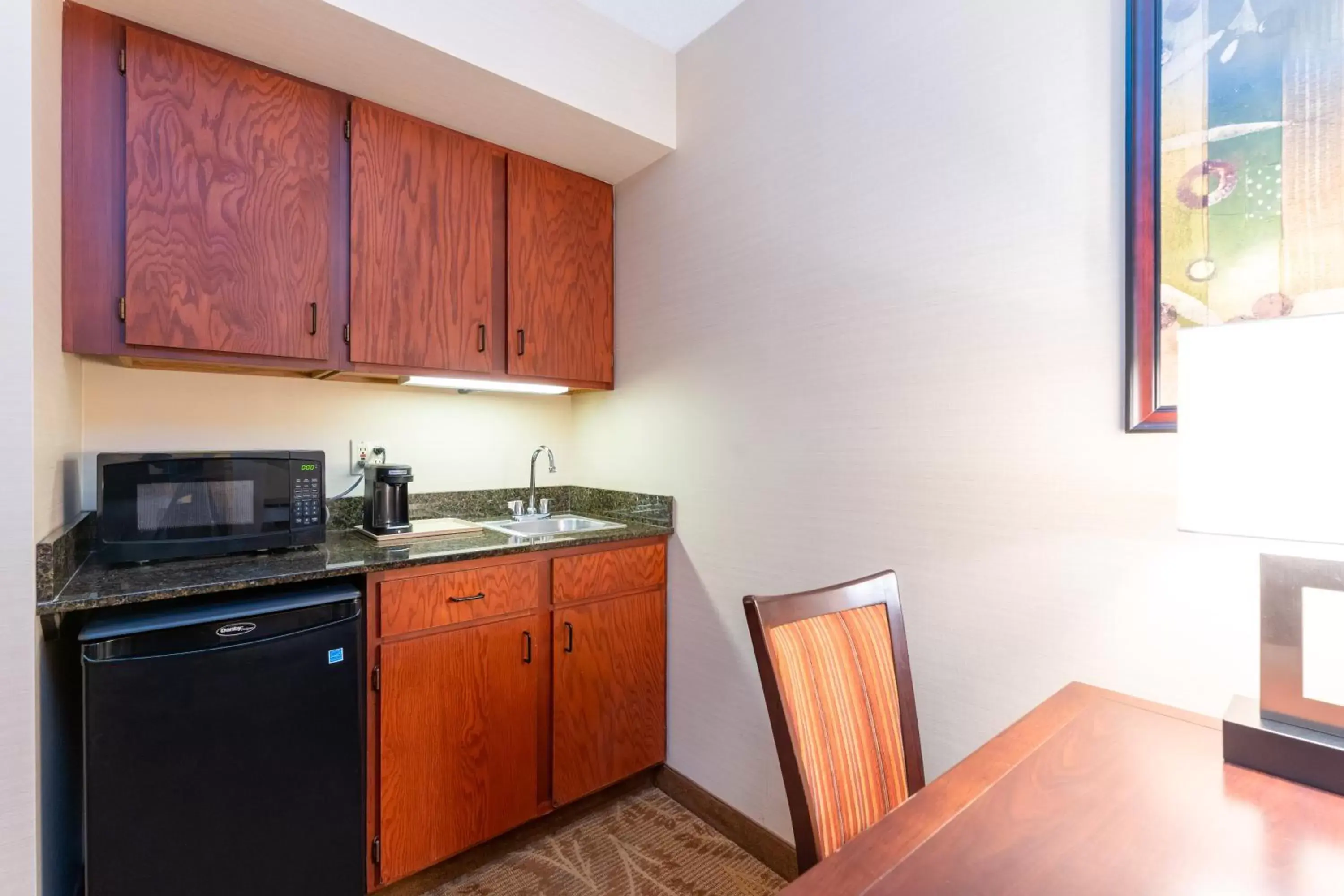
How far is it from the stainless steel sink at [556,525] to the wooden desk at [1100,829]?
66.1 inches

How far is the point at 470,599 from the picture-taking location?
187 cm

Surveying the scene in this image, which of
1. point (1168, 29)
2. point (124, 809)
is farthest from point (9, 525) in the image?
point (1168, 29)

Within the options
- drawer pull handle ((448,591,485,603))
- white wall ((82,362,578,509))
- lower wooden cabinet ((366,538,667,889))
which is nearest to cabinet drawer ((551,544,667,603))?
lower wooden cabinet ((366,538,667,889))

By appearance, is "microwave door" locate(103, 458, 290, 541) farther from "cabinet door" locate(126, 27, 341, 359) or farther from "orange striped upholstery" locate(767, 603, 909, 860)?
"orange striped upholstery" locate(767, 603, 909, 860)

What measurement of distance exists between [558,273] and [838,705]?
196 centimetres

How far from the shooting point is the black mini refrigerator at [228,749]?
1.32 meters

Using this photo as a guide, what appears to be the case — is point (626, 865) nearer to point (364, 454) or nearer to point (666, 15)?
point (364, 454)

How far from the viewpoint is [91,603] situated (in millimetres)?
1304

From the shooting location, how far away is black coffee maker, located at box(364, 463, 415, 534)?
2.04 metres

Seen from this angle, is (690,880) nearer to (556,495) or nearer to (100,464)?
(556,495)

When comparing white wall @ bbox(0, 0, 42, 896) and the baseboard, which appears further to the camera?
the baseboard

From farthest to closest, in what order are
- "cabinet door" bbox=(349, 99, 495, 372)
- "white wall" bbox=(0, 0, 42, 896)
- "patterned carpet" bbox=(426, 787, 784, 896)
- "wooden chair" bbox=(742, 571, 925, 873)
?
"cabinet door" bbox=(349, 99, 495, 372) < "patterned carpet" bbox=(426, 787, 784, 896) < "white wall" bbox=(0, 0, 42, 896) < "wooden chair" bbox=(742, 571, 925, 873)

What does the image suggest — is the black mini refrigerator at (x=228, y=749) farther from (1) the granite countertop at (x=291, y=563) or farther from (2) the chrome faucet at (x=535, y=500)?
(2) the chrome faucet at (x=535, y=500)

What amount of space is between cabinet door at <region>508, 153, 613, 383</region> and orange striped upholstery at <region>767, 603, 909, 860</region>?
5.40 ft
